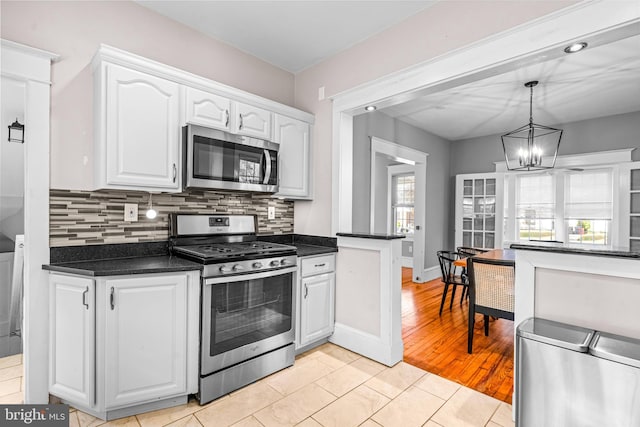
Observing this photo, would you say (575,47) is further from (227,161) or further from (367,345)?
(367,345)

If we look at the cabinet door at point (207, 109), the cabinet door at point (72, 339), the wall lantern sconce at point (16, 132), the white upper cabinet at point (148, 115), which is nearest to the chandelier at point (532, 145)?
the white upper cabinet at point (148, 115)

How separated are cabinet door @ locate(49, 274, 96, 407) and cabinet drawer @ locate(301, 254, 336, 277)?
1432 millimetres

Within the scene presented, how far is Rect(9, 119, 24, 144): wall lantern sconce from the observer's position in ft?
6.72

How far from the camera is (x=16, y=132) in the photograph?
6.76 feet

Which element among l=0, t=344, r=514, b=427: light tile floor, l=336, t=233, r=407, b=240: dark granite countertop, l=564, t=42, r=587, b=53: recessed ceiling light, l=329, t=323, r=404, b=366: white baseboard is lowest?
l=0, t=344, r=514, b=427: light tile floor

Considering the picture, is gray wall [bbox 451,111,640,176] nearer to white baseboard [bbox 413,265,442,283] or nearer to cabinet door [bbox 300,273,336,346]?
white baseboard [bbox 413,265,442,283]

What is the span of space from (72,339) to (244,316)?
3.21 feet

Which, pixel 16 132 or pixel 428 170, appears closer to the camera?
pixel 16 132

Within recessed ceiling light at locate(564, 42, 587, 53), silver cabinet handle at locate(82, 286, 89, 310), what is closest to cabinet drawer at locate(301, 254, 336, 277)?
silver cabinet handle at locate(82, 286, 89, 310)

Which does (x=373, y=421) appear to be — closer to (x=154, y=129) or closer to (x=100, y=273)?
(x=100, y=273)

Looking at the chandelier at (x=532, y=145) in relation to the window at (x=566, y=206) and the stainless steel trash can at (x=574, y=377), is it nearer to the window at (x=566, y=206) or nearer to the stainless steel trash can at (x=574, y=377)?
the window at (x=566, y=206)

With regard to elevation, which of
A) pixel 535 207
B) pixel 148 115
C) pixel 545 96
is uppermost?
pixel 545 96

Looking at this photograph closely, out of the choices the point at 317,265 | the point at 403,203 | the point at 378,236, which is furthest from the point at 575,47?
the point at 403,203

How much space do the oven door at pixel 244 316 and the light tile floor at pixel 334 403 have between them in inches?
Answer: 9.5
